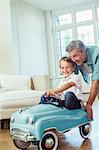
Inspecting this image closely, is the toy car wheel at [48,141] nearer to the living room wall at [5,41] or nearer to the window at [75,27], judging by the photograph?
the living room wall at [5,41]

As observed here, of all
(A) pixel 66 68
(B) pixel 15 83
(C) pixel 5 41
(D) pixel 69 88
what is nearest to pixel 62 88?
(D) pixel 69 88

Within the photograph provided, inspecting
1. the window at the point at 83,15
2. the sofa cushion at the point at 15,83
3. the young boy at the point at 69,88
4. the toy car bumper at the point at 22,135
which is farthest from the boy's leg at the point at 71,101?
the window at the point at 83,15

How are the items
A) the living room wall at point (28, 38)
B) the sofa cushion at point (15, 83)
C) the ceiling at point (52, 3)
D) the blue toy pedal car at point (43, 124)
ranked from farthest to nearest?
the ceiling at point (52, 3) < the living room wall at point (28, 38) < the sofa cushion at point (15, 83) < the blue toy pedal car at point (43, 124)

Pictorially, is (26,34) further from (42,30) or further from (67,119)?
(67,119)

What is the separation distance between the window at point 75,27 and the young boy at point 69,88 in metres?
4.85

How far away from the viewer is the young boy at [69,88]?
196 centimetres

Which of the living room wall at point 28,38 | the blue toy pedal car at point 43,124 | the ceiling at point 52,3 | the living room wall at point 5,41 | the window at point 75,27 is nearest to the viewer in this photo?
the blue toy pedal car at point 43,124

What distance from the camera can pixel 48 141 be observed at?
176 centimetres

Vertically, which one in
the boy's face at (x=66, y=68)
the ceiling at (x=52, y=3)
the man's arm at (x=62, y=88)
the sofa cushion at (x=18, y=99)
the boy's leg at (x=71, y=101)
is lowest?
the sofa cushion at (x=18, y=99)

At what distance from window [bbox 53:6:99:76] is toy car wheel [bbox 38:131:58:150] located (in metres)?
5.21

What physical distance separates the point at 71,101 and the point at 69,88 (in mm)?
122

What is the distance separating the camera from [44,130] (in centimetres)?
173

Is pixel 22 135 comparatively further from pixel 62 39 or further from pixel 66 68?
pixel 62 39

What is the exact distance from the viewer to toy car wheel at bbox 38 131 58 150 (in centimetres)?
174
